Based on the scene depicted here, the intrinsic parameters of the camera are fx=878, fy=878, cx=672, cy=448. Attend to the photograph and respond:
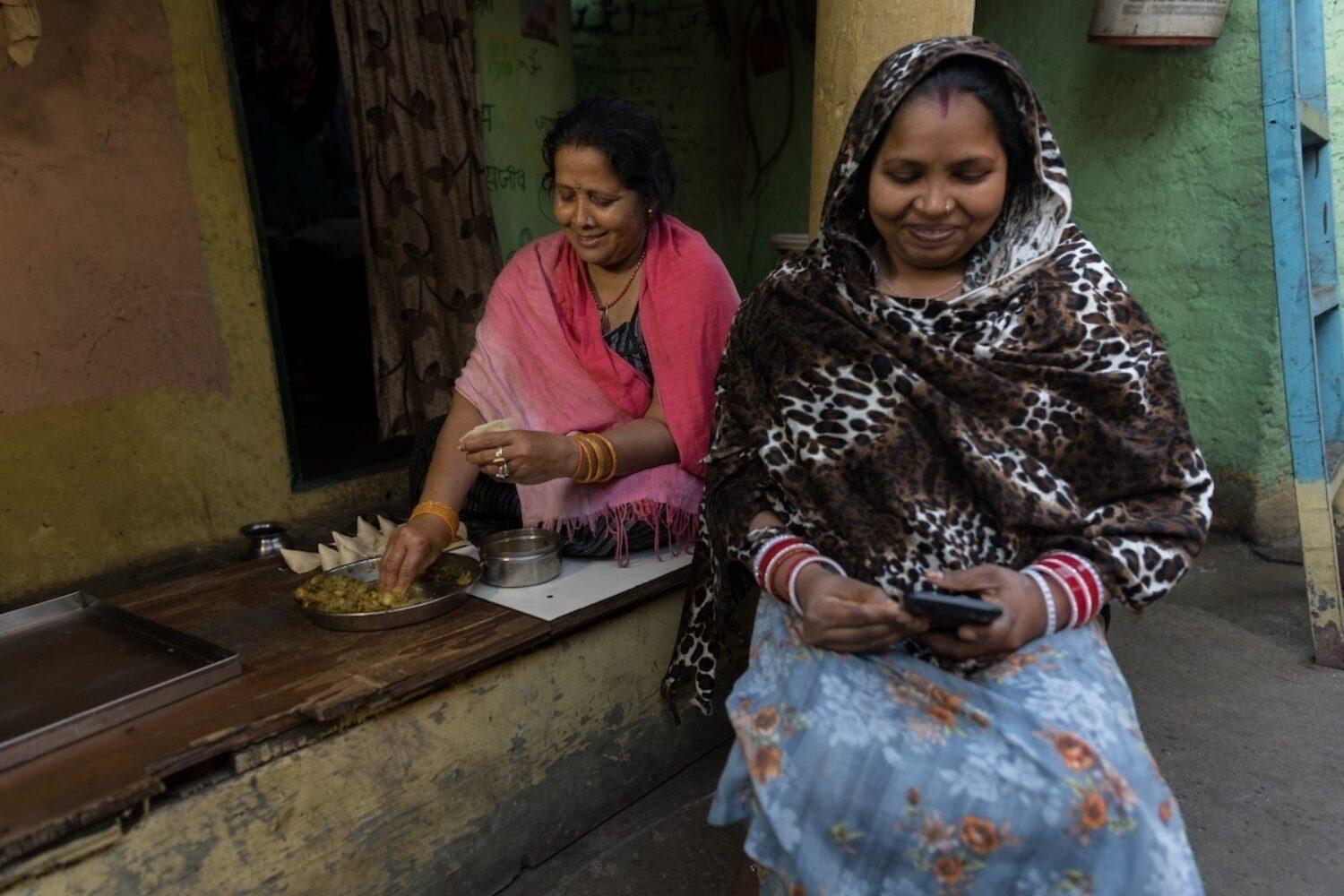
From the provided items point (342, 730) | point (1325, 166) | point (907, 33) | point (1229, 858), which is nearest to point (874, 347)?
point (907, 33)

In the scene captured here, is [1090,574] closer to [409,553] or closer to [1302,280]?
[409,553]

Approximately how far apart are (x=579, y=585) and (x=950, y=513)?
1.00 metres

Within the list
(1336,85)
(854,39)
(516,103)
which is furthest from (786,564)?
(516,103)

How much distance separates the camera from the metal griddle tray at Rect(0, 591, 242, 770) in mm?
1531

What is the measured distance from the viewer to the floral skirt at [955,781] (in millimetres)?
1163

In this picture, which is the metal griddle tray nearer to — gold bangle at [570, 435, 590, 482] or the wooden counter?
the wooden counter

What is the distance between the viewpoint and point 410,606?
1.96 metres

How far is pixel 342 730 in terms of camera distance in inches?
65.0

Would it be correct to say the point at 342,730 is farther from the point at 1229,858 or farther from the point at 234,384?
the point at 234,384

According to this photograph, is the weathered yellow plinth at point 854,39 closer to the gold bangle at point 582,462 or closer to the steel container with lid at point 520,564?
the gold bangle at point 582,462

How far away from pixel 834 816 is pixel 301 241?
20.9 feet

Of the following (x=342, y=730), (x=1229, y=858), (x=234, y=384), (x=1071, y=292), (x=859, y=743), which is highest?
(x=1071, y=292)

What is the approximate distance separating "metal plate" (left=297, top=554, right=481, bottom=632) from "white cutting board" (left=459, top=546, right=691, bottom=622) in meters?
0.07

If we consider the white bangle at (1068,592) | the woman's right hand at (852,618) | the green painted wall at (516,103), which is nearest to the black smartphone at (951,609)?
the woman's right hand at (852,618)
